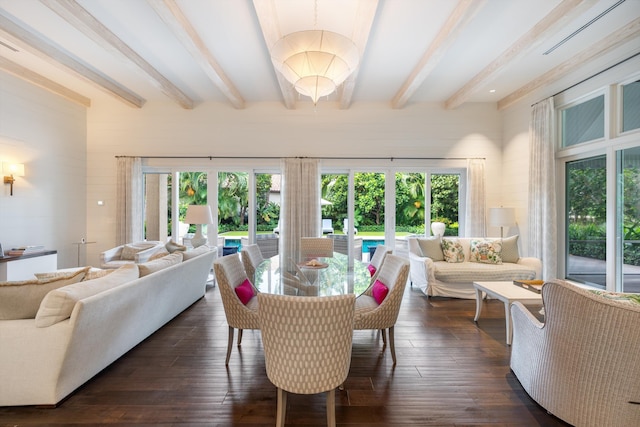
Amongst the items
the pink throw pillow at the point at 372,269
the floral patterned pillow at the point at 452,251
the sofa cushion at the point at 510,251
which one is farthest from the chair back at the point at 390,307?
the sofa cushion at the point at 510,251

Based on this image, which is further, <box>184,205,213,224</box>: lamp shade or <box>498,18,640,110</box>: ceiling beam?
<box>184,205,213,224</box>: lamp shade

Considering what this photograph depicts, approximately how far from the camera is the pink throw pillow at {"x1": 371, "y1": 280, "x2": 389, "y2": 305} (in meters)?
2.45

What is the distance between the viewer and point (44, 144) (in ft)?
15.3

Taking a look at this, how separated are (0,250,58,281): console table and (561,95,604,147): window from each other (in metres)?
7.91

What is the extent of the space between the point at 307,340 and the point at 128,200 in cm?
533

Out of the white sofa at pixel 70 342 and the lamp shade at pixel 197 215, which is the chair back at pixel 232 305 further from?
the lamp shade at pixel 197 215

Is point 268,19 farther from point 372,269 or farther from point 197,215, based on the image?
point 197,215

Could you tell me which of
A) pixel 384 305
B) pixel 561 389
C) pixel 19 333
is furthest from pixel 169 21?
pixel 561 389

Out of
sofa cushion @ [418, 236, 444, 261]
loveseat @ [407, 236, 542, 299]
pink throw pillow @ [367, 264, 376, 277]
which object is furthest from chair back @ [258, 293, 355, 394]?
sofa cushion @ [418, 236, 444, 261]

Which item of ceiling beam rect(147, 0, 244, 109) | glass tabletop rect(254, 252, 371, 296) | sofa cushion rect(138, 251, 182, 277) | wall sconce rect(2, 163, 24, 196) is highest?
ceiling beam rect(147, 0, 244, 109)

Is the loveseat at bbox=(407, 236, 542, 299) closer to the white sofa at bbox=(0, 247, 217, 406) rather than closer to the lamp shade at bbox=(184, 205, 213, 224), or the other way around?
the lamp shade at bbox=(184, 205, 213, 224)

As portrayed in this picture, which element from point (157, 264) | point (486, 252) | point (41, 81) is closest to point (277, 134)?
point (157, 264)

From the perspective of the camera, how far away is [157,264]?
9.12 feet

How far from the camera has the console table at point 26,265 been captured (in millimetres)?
3713
